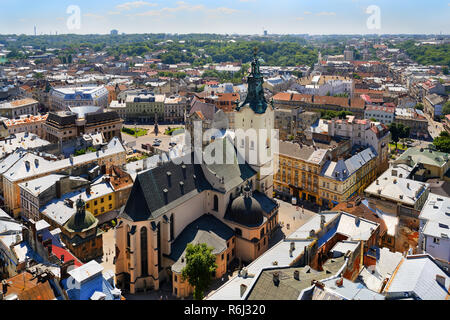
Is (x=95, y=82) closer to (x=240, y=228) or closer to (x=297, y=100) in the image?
(x=297, y=100)

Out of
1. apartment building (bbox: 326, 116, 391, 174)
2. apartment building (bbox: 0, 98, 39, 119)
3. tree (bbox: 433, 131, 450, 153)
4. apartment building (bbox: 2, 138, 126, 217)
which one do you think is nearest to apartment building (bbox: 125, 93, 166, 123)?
→ apartment building (bbox: 0, 98, 39, 119)

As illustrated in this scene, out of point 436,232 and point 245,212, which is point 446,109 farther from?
point 245,212

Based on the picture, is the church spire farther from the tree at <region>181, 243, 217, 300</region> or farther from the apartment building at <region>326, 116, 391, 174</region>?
the apartment building at <region>326, 116, 391, 174</region>

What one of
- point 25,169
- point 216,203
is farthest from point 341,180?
point 25,169

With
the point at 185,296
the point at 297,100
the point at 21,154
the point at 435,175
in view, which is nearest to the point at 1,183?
the point at 21,154

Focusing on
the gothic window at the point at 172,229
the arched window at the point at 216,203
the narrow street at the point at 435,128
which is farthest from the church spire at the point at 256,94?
the narrow street at the point at 435,128
